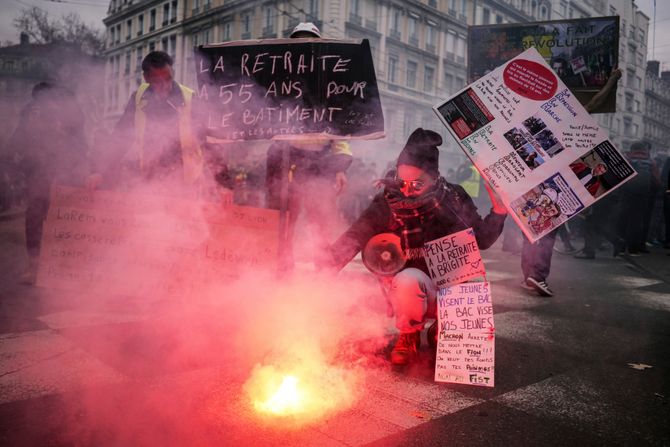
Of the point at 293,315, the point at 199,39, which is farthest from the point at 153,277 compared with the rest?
the point at 199,39

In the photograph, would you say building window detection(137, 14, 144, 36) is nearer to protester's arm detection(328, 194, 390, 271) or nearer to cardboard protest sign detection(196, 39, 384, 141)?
cardboard protest sign detection(196, 39, 384, 141)

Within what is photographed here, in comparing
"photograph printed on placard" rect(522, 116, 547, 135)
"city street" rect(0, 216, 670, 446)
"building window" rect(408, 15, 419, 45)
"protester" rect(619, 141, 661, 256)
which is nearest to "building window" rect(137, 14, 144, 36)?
"city street" rect(0, 216, 670, 446)

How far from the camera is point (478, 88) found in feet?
8.36

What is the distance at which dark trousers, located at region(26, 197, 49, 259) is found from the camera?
→ 4.33 metres

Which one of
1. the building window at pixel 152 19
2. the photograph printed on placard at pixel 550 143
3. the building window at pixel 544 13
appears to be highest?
A: the building window at pixel 544 13

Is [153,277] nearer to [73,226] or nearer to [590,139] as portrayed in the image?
[73,226]

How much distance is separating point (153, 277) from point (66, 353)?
3.80 ft

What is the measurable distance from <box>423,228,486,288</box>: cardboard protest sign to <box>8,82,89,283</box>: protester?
3.03 m

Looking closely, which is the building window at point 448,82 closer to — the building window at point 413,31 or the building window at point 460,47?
the building window at point 460,47

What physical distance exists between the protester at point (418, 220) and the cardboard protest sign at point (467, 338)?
0.68 ft

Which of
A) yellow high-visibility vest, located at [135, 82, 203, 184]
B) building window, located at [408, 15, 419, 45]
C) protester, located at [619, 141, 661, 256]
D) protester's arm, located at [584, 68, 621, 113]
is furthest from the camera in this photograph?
building window, located at [408, 15, 419, 45]

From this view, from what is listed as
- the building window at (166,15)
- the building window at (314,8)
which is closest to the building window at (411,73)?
the building window at (314,8)

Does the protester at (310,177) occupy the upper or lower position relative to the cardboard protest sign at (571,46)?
lower

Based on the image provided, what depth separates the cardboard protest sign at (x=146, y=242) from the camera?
11.8 feet
